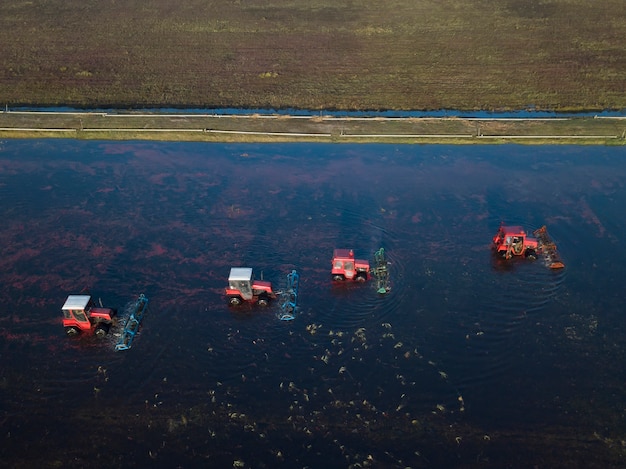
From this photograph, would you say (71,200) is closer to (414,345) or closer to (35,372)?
(35,372)

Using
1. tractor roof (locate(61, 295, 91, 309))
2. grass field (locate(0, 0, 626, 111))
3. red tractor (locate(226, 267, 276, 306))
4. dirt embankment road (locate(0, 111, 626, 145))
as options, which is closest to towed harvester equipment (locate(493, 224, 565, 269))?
red tractor (locate(226, 267, 276, 306))

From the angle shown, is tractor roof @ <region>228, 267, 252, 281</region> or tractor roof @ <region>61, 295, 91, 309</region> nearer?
tractor roof @ <region>61, 295, 91, 309</region>

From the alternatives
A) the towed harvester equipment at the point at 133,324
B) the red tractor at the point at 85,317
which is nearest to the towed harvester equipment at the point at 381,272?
the towed harvester equipment at the point at 133,324

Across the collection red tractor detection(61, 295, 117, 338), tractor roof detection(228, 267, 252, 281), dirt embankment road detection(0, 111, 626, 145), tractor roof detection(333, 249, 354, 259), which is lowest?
red tractor detection(61, 295, 117, 338)

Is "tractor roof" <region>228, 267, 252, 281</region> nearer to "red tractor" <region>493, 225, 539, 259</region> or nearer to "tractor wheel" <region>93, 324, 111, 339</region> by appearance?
"tractor wheel" <region>93, 324, 111, 339</region>

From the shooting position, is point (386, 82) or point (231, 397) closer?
point (231, 397)

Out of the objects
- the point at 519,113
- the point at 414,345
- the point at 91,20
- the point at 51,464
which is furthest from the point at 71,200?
the point at 91,20

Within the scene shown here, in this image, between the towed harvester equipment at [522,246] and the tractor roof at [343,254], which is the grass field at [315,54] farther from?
the tractor roof at [343,254]
